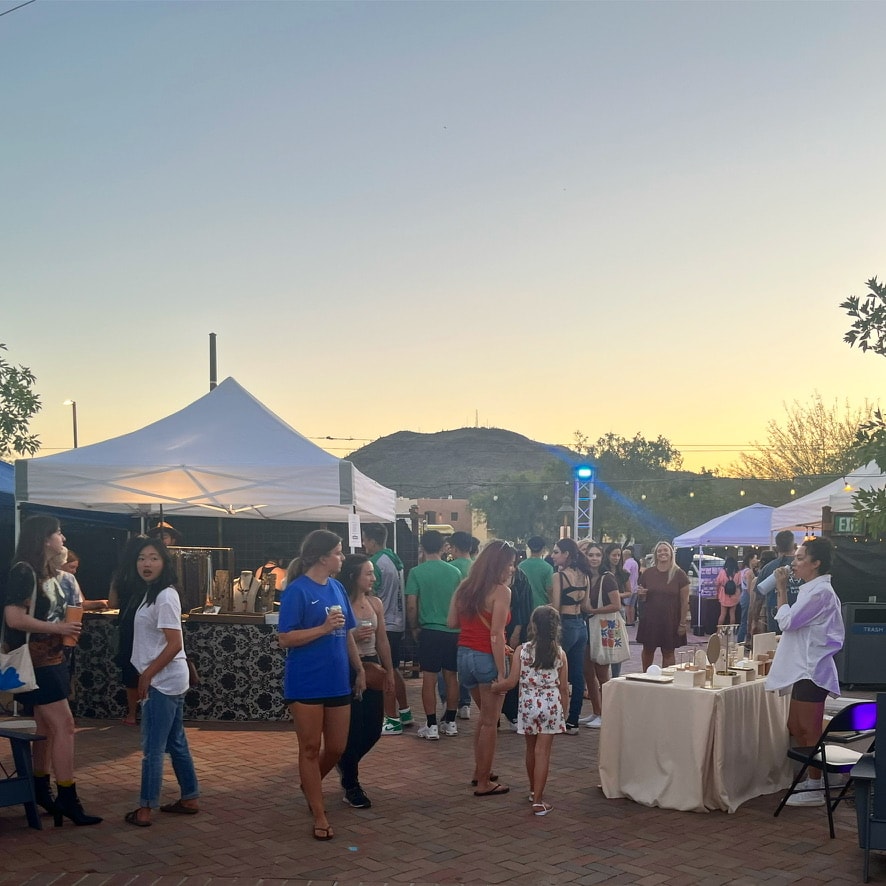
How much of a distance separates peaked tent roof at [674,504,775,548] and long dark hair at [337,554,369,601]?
17.7m

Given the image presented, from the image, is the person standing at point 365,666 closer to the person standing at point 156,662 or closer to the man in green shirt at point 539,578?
the person standing at point 156,662

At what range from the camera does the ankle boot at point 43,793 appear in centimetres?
594

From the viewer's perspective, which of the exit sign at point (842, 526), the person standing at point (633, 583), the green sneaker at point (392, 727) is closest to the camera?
the green sneaker at point (392, 727)

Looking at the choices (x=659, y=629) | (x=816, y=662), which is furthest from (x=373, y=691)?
(x=659, y=629)

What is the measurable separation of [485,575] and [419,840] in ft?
5.83

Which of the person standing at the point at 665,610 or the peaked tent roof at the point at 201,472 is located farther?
the person standing at the point at 665,610

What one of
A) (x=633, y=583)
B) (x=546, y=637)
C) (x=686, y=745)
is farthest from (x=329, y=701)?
(x=633, y=583)

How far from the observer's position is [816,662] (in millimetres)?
6461

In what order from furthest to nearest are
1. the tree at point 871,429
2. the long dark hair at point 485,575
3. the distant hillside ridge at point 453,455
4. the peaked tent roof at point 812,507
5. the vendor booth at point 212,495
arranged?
the distant hillside ridge at point 453,455 < the peaked tent roof at point 812,507 < the vendor booth at point 212,495 < the long dark hair at point 485,575 < the tree at point 871,429

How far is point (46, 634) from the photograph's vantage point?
5.69 meters

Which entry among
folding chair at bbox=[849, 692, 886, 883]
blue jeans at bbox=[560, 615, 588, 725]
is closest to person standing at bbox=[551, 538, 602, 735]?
blue jeans at bbox=[560, 615, 588, 725]

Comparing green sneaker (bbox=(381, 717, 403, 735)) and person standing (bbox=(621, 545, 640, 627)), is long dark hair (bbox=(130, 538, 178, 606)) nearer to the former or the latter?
green sneaker (bbox=(381, 717, 403, 735))

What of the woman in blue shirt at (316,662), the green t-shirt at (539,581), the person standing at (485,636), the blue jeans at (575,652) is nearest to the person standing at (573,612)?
the blue jeans at (575,652)

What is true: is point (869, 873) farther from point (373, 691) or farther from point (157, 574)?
point (157, 574)
